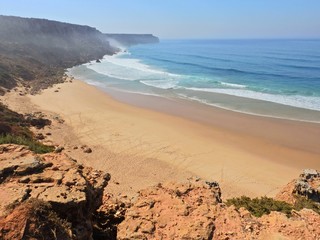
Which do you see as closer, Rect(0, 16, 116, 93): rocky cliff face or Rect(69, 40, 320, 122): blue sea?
Rect(69, 40, 320, 122): blue sea

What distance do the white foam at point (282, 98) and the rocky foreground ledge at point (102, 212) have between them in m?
27.0

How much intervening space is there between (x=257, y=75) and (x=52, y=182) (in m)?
48.4

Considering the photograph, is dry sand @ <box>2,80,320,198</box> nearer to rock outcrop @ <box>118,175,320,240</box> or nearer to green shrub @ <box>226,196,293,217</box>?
green shrub @ <box>226,196,293,217</box>

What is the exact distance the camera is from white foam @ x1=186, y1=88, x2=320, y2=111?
32.0 m

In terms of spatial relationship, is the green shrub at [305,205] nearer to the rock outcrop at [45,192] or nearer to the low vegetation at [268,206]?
the low vegetation at [268,206]

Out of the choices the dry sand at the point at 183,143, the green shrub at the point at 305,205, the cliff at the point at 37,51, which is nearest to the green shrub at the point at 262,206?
the green shrub at the point at 305,205

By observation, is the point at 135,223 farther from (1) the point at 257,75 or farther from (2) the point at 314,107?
(1) the point at 257,75

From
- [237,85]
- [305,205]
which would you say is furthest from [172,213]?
[237,85]

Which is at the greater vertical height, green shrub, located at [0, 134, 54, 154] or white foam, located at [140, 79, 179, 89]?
green shrub, located at [0, 134, 54, 154]

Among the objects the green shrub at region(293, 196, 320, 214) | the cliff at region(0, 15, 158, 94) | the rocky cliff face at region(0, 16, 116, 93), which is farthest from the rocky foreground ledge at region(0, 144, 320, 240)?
the rocky cliff face at region(0, 16, 116, 93)

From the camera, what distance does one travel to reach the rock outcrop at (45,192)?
547 cm

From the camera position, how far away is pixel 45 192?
20.8 ft

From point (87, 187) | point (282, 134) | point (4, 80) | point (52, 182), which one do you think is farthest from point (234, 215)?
point (4, 80)

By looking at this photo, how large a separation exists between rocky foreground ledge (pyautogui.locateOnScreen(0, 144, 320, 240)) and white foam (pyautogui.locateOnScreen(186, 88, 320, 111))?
27020 millimetres
